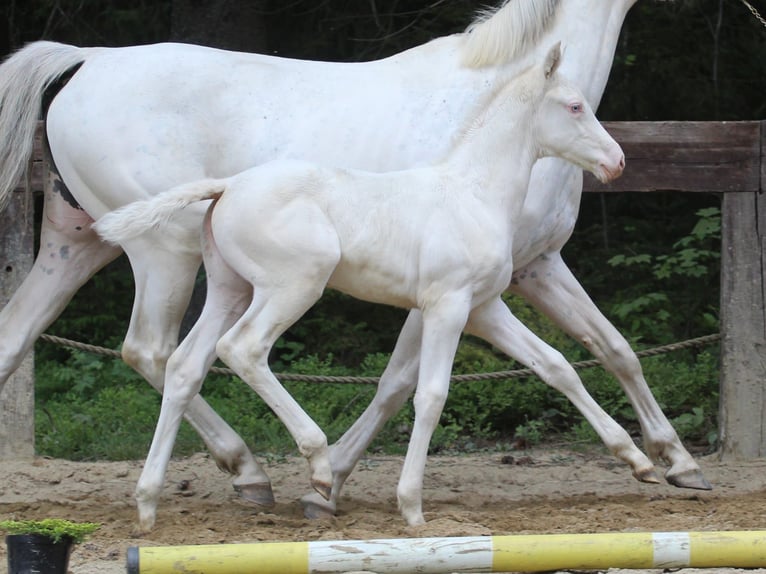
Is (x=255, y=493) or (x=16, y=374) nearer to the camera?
(x=255, y=493)

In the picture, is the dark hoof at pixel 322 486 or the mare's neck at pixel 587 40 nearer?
the dark hoof at pixel 322 486

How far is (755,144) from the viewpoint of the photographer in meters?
6.58

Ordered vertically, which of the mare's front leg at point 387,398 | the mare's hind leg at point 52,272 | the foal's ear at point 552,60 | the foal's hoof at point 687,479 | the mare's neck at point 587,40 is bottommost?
the foal's hoof at point 687,479

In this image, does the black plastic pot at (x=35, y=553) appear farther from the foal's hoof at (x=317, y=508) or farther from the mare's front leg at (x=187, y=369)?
the foal's hoof at (x=317, y=508)

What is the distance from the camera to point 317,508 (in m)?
5.19

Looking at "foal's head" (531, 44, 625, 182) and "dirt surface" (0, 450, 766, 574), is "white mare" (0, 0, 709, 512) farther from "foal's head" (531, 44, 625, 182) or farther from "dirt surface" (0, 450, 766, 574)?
"foal's head" (531, 44, 625, 182)

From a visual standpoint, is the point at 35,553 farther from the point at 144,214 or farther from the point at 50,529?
the point at 144,214

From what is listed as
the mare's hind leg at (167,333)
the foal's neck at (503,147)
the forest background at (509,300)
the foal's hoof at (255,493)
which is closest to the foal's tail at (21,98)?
the mare's hind leg at (167,333)

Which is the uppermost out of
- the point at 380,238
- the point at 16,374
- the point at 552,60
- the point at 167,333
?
the point at 552,60

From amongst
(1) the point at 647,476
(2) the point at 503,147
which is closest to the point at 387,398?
(1) the point at 647,476

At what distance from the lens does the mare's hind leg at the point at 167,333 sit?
17.4 ft

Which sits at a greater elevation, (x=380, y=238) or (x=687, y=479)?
(x=380, y=238)

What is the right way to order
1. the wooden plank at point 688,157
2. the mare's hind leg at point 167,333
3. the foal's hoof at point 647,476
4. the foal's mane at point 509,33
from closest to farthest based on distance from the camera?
the foal's hoof at point 647,476
the mare's hind leg at point 167,333
the foal's mane at point 509,33
the wooden plank at point 688,157

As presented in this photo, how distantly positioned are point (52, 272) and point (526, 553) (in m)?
3.07
